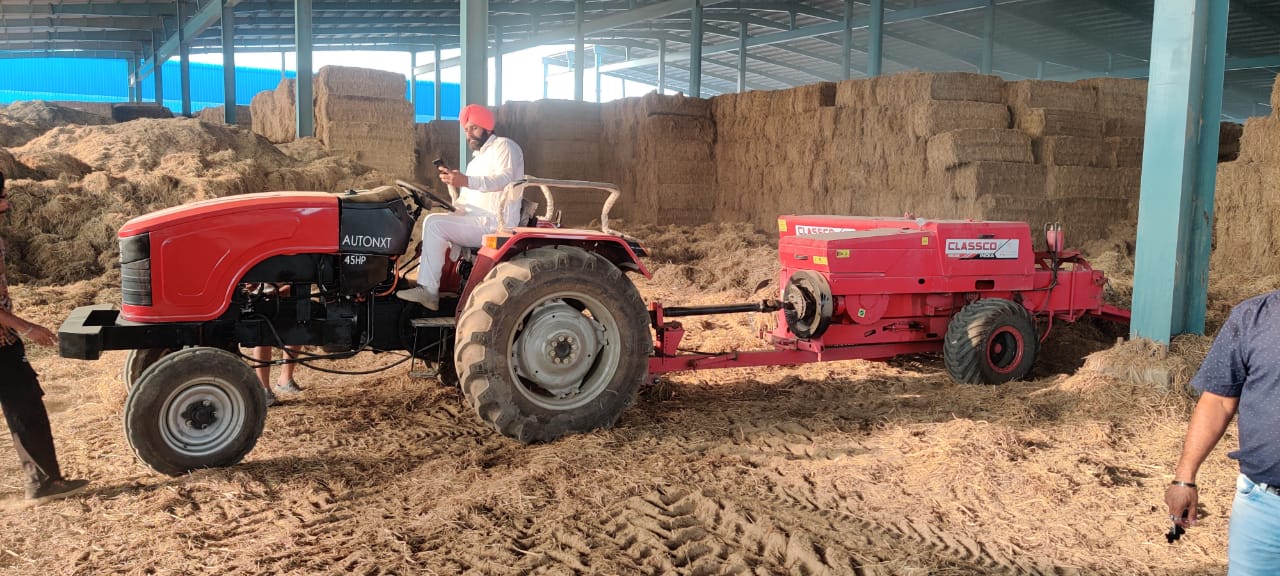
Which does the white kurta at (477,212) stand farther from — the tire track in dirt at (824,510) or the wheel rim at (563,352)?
the tire track in dirt at (824,510)

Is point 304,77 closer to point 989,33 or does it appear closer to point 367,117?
point 367,117

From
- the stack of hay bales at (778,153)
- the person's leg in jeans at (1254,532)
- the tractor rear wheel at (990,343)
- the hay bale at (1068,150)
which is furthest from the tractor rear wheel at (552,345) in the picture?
Result: the stack of hay bales at (778,153)

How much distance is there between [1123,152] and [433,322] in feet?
31.4

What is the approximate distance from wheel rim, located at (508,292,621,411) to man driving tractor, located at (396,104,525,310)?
0.53 metres

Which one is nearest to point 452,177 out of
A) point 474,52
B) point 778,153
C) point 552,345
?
point 552,345

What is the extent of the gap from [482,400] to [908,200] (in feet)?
26.3

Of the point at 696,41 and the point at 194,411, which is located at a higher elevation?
the point at 696,41

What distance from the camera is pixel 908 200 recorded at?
35.6 feet

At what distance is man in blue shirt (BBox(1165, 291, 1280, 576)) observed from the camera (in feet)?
6.63

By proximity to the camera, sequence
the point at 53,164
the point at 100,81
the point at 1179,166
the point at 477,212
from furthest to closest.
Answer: the point at 100,81
the point at 53,164
the point at 1179,166
the point at 477,212

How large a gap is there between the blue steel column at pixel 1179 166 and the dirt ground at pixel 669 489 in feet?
1.16

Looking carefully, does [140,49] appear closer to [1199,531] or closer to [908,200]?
[908,200]

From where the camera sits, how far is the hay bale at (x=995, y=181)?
32.5ft

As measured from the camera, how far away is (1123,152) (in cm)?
1059
